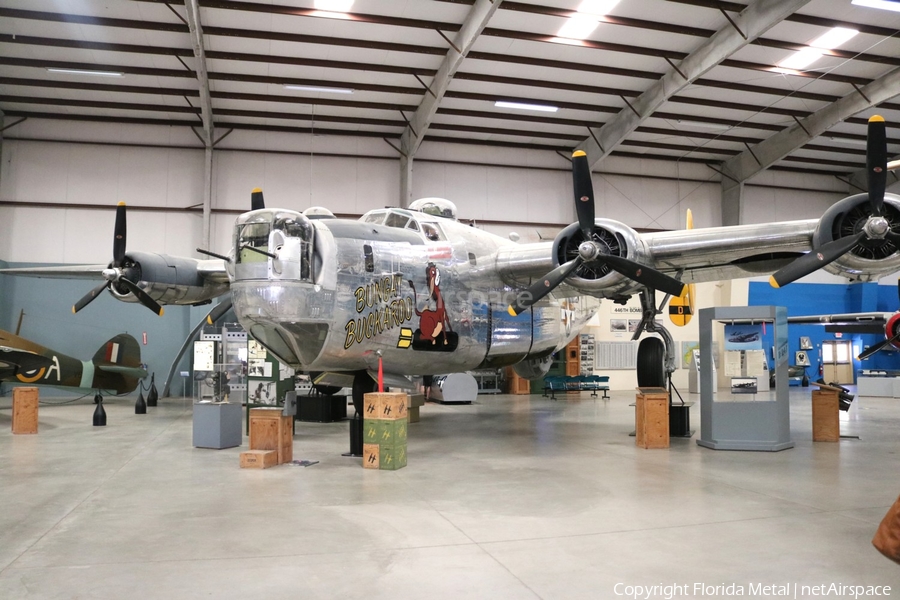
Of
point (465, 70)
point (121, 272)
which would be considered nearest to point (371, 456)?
point (121, 272)

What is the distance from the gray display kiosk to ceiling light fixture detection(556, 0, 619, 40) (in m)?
11.0

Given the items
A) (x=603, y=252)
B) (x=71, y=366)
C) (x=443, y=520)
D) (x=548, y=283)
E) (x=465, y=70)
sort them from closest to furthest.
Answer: (x=443, y=520), (x=603, y=252), (x=548, y=283), (x=71, y=366), (x=465, y=70)

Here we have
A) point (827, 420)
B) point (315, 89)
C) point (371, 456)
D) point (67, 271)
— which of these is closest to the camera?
point (371, 456)

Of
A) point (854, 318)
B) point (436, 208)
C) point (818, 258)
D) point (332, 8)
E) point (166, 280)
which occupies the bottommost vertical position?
point (854, 318)

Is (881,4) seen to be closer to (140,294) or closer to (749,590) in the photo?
(749,590)

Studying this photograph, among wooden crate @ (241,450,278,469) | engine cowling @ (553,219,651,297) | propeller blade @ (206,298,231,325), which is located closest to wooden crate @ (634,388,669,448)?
engine cowling @ (553,219,651,297)

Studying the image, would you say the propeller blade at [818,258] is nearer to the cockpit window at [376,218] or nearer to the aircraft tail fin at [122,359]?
the cockpit window at [376,218]

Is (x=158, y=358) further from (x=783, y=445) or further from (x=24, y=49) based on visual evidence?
(x=783, y=445)

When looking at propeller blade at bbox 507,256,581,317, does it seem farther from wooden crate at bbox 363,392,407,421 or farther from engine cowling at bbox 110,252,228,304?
engine cowling at bbox 110,252,228,304

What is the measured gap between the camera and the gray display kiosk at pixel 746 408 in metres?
10.7

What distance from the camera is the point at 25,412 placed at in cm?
1321

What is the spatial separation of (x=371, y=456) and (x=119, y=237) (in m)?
7.37

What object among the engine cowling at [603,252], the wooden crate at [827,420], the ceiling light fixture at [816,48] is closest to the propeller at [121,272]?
the engine cowling at [603,252]

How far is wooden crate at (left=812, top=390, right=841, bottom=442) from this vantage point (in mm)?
12141
